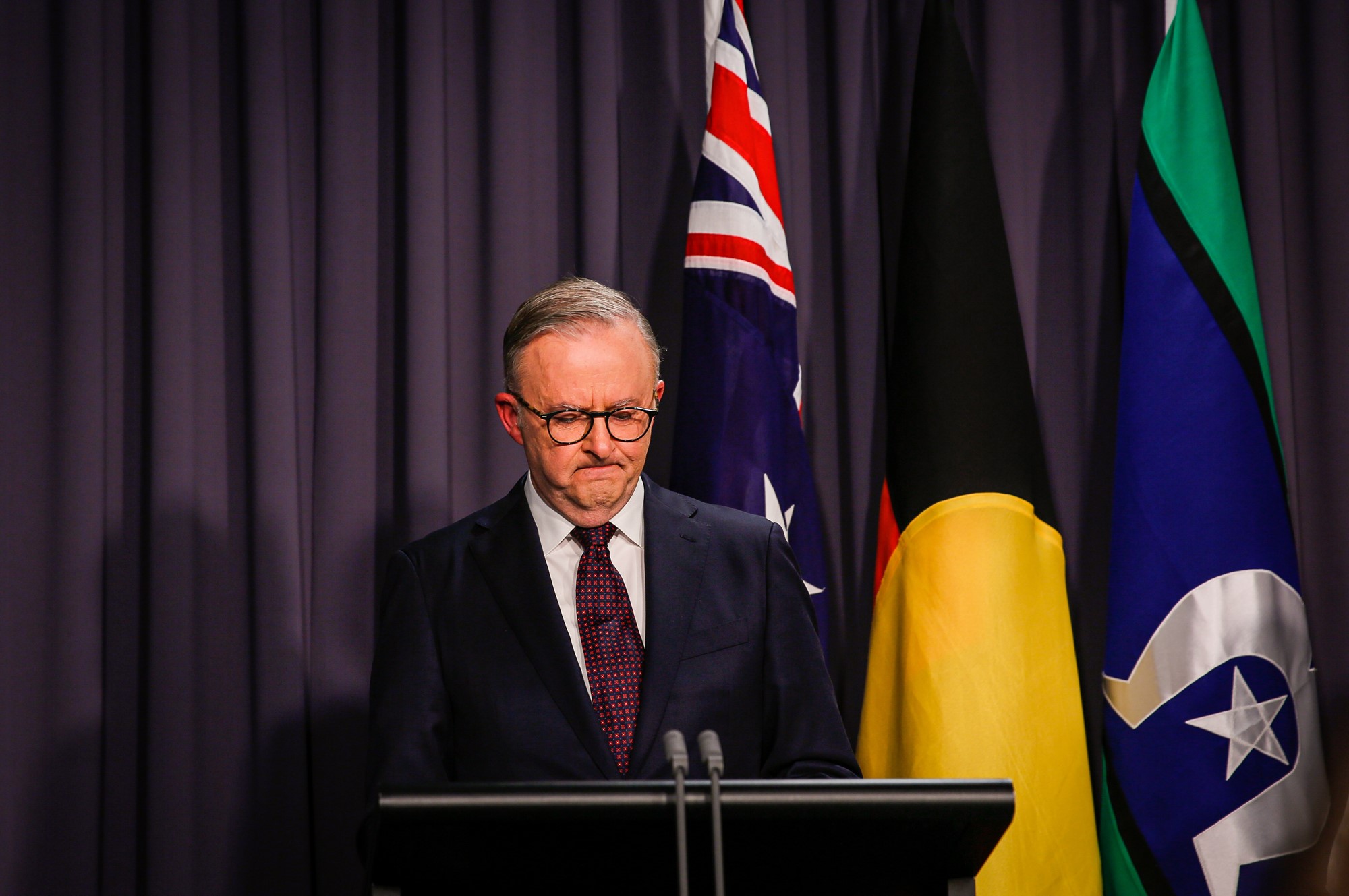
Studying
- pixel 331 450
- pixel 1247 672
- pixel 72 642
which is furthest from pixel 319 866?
pixel 1247 672

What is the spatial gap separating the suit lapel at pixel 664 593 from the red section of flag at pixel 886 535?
74 centimetres

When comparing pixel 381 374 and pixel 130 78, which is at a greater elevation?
pixel 130 78

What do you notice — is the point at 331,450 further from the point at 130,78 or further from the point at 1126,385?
the point at 1126,385

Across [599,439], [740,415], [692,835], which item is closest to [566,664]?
[599,439]

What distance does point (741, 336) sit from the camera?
251 centimetres

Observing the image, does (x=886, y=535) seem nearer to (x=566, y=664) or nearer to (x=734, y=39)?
(x=566, y=664)

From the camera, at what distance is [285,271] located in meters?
2.63

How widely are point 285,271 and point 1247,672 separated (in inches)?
88.4

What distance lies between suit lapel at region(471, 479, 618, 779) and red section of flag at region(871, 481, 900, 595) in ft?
3.14

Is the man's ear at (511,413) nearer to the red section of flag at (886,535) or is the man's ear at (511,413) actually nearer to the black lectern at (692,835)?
the black lectern at (692,835)

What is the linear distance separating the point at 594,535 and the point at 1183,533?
4.30ft

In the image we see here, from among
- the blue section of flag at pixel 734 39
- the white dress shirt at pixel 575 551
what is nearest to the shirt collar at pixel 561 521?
the white dress shirt at pixel 575 551

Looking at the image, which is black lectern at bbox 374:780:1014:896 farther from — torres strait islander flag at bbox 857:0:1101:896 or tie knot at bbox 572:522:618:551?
torres strait islander flag at bbox 857:0:1101:896

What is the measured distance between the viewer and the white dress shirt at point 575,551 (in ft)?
5.97
